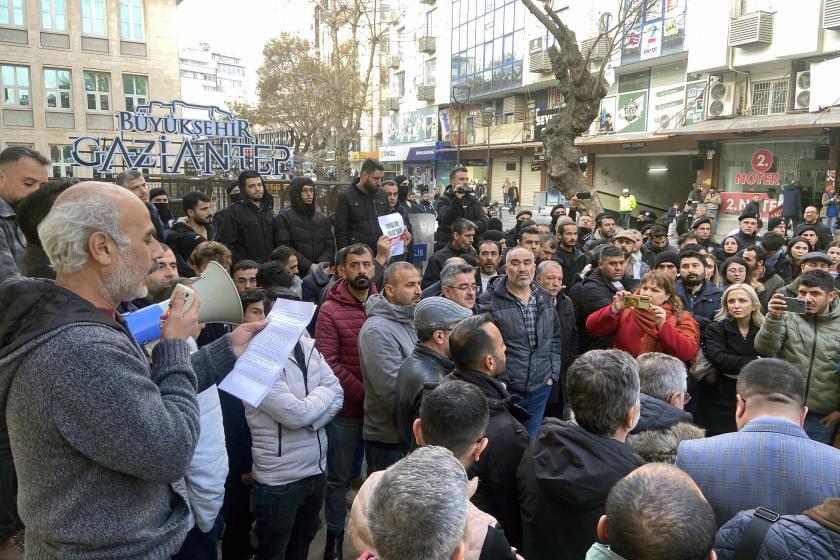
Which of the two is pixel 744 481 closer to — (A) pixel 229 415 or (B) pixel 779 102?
(A) pixel 229 415

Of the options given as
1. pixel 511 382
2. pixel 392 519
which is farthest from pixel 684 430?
pixel 511 382

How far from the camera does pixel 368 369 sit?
3525mm

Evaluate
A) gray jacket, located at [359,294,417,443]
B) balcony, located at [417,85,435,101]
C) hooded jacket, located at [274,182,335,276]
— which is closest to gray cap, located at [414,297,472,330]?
gray jacket, located at [359,294,417,443]

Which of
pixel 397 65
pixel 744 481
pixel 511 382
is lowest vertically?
pixel 511 382

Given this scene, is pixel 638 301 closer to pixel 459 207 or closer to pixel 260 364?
pixel 260 364

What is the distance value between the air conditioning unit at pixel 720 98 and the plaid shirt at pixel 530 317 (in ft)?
67.3

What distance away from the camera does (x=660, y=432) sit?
2451 mm

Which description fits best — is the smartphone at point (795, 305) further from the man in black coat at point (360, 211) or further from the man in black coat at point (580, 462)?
the man in black coat at point (360, 211)

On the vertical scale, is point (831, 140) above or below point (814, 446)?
above

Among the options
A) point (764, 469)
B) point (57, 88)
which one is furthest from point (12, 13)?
point (764, 469)

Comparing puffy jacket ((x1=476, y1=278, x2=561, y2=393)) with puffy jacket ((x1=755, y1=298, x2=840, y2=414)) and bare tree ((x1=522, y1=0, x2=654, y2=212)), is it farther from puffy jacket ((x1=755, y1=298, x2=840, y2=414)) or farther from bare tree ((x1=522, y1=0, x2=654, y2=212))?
bare tree ((x1=522, y1=0, x2=654, y2=212))

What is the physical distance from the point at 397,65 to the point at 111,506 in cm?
5050

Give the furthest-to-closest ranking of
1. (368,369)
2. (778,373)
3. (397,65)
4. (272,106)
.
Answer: (397,65)
(272,106)
(368,369)
(778,373)

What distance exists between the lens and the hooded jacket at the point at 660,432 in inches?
93.8
